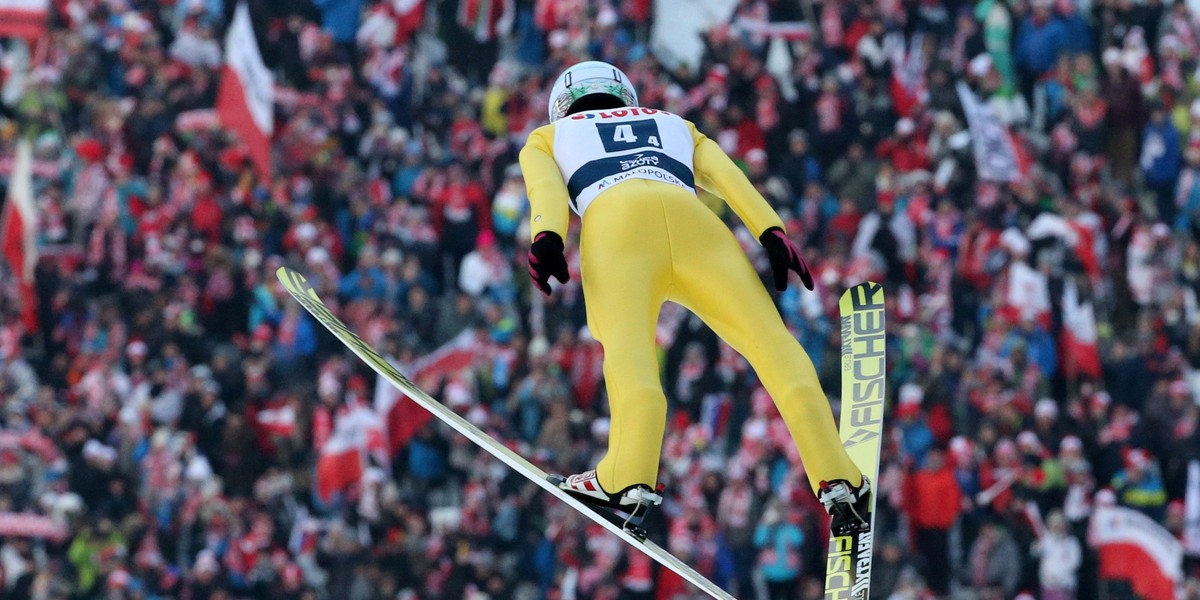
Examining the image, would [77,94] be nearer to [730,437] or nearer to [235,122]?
[235,122]

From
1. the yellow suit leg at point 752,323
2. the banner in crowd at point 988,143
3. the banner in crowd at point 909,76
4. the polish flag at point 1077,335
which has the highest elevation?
the banner in crowd at point 909,76

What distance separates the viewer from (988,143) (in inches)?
549

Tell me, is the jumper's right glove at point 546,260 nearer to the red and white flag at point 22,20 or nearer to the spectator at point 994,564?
the spectator at point 994,564

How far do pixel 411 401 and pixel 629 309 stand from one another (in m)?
5.76

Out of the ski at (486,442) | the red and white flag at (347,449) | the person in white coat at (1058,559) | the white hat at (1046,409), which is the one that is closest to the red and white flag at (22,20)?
the red and white flag at (347,449)

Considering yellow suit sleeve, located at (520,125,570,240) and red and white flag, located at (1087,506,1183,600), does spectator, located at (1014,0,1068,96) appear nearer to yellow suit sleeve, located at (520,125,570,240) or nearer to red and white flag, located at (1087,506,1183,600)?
red and white flag, located at (1087,506,1183,600)

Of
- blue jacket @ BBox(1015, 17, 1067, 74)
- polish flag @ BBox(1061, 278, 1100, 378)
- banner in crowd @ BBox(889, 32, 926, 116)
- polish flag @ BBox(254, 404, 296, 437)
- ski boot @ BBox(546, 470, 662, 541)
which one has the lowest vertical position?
ski boot @ BBox(546, 470, 662, 541)

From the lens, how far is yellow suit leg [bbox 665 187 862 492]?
6859 millimetres

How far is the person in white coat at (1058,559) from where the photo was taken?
37.3 feet

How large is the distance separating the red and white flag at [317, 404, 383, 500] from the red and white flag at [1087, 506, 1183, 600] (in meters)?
4.28

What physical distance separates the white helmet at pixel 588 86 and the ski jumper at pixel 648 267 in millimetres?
122

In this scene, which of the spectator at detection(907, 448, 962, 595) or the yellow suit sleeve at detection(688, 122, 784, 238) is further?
the spectator at detection(907, 448, 962, 595)

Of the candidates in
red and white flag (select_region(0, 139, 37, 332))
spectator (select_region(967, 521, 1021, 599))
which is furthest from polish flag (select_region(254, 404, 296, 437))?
spectator (select_region(967, 521, 1021, 599))

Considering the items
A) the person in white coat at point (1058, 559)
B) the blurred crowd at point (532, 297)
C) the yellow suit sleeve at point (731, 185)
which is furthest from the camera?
the blurred crowd at point (532, 297)
